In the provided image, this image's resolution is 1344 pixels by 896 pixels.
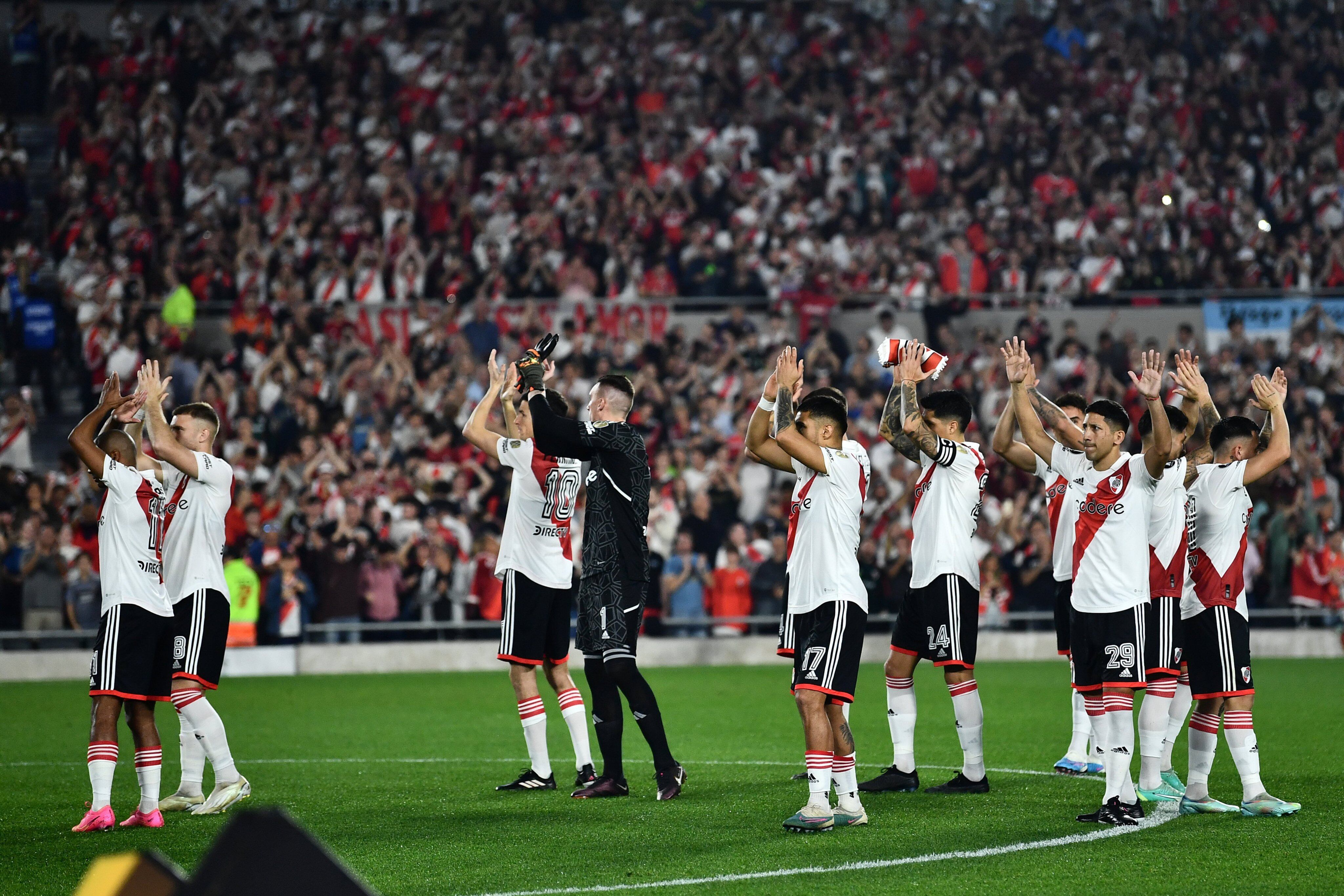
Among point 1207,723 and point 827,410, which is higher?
point 827,410

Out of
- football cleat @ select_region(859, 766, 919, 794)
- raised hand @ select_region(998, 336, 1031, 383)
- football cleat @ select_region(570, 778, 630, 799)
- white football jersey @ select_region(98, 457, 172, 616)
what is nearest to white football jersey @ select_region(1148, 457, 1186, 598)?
raised hand @ select_region(998, 336, 1031, 383)

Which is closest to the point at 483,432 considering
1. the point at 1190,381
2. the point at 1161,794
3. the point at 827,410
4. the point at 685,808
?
the point at 827,410

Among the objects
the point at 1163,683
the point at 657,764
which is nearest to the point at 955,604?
the point at 1163,683

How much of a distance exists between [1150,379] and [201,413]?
575 cm

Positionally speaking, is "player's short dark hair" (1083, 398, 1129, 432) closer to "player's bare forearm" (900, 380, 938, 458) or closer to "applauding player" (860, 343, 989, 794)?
"player's bare forearm" (900, 380, 938, 458)

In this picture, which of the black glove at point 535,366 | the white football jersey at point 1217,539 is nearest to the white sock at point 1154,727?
the white football jersey at point 1217,539

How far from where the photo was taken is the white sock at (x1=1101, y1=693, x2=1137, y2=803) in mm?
8359

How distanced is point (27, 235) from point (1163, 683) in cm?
2232

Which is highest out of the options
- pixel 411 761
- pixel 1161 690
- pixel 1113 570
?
pixel 1113 570

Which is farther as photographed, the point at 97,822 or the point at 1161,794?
the point at 1161,794

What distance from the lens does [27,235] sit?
25.5 meters

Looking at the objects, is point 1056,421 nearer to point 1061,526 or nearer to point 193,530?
point 1061,526

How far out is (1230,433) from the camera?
30.3 ft

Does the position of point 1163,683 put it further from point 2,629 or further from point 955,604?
point 2,629
